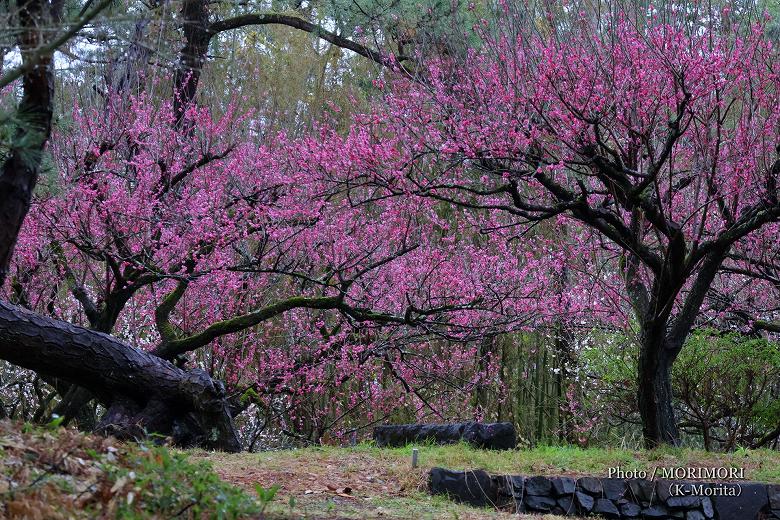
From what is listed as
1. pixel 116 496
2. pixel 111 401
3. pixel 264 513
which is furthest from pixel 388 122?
pixel 116 496

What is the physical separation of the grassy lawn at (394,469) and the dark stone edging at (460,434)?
1.17 ft

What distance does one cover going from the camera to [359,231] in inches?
386

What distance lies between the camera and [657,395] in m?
7.11

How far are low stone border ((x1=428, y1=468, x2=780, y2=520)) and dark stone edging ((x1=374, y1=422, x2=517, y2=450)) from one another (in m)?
1.41

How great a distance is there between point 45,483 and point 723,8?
616cm

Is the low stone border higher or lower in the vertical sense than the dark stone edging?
lower

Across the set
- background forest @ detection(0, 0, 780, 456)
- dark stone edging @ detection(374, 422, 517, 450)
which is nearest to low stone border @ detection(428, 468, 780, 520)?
background forest @ detection(0, 0, 780, 456)

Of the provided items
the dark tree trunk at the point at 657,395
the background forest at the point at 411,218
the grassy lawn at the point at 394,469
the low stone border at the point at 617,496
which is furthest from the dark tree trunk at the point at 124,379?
the dark tree trunk at the point at 657,395

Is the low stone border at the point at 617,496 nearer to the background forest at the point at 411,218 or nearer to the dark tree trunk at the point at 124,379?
the background forest at the point at 411,218

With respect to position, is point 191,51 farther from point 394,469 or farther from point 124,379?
point 394,469

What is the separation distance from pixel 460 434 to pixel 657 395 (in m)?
1.79

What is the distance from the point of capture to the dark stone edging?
723cm

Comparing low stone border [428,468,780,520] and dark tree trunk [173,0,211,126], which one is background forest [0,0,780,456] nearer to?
dark tree trunk [173,0,211,126]

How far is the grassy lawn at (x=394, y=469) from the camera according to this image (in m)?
4.79
